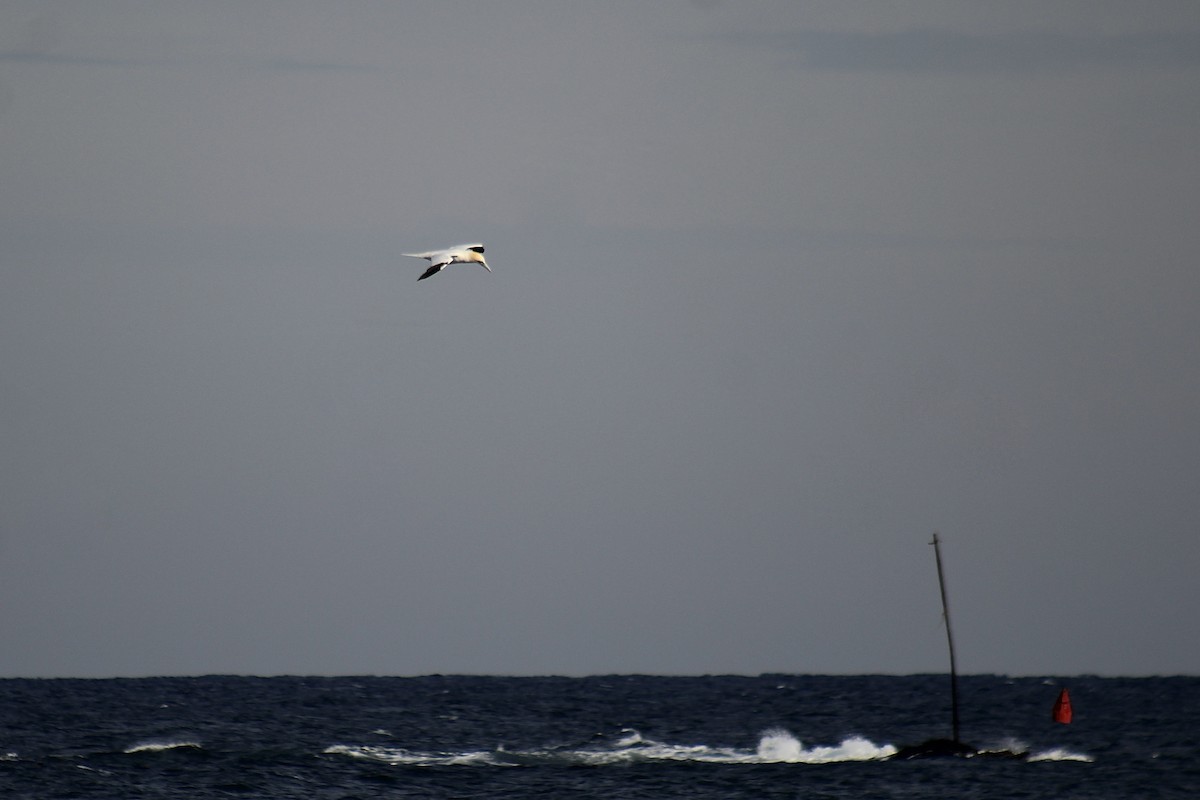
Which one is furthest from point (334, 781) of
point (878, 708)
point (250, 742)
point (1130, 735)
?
point (878, 708)

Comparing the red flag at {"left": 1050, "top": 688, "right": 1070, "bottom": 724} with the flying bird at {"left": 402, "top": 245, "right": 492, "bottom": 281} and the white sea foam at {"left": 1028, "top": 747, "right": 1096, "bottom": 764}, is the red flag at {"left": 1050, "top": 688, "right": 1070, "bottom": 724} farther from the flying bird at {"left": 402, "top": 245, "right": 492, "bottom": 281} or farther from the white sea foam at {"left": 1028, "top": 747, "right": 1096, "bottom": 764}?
the flying bird at {"left": 402, "top": 245, "right": 492, "bottom": 281}

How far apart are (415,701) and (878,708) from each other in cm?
3252

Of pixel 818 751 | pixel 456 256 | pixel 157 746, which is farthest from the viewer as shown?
pixel 818 751

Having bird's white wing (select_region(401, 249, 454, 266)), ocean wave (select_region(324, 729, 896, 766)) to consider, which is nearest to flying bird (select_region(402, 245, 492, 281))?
bird's white wing (select_region(401, 249, 454, 266))

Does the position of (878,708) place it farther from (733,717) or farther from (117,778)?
(117,778)

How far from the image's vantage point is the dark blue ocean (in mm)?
59844

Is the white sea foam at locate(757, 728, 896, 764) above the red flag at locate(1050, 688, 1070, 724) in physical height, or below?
below

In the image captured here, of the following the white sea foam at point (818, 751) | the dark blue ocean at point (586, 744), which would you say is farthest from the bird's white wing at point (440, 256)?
the white sea foam at point (818, 751)

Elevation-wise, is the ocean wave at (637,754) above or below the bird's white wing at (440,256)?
below

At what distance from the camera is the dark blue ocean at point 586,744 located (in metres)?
59.8

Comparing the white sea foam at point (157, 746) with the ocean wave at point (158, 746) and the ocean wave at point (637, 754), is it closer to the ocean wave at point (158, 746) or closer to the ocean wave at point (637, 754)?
the ocean wave at point (158, 746)

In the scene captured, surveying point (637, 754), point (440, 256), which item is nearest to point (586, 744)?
point (637, 754)

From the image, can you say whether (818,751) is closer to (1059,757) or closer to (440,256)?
(1059,757)

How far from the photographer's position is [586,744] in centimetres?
7850
